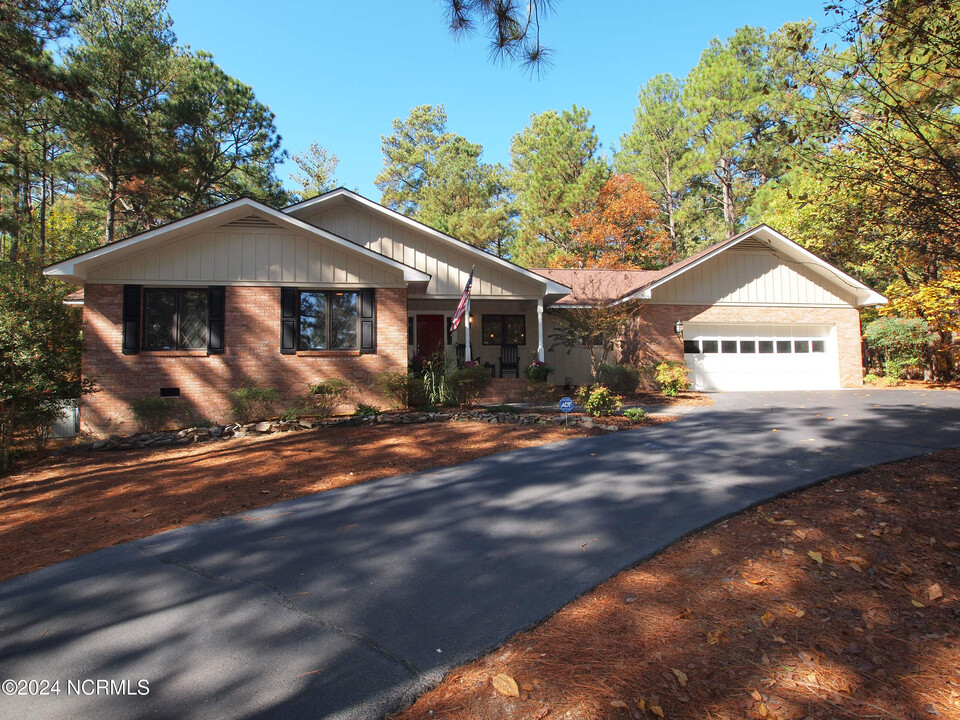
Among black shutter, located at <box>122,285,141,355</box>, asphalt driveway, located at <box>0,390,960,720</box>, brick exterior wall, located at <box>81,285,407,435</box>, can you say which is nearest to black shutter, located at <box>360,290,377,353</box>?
brick exterior wall, located at <box>81,285,407,435</box>

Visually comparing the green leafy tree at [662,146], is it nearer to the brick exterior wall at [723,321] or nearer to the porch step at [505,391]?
the brick exterior wall at [723,321]

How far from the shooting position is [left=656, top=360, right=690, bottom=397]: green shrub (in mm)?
14367

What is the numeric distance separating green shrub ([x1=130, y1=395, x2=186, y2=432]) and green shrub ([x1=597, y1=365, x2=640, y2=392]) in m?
10.2

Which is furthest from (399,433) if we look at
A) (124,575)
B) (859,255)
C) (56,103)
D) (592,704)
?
(859,255)

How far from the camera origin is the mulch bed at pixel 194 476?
4.89 meters

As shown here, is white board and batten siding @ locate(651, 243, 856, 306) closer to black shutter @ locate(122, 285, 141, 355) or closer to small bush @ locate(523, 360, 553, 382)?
small bush @ locate(523, 360, 553, 382)

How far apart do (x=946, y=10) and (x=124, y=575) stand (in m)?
8.31

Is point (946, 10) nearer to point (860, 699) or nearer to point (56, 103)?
point (860, 699)

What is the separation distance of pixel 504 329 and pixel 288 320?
23.3ft

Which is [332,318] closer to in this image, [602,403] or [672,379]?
[602,403]

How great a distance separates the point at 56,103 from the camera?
1543 centimetres

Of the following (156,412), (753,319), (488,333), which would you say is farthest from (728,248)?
(156,412)

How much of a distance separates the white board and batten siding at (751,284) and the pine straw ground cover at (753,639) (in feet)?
42.6

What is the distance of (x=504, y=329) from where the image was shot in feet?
54.1
